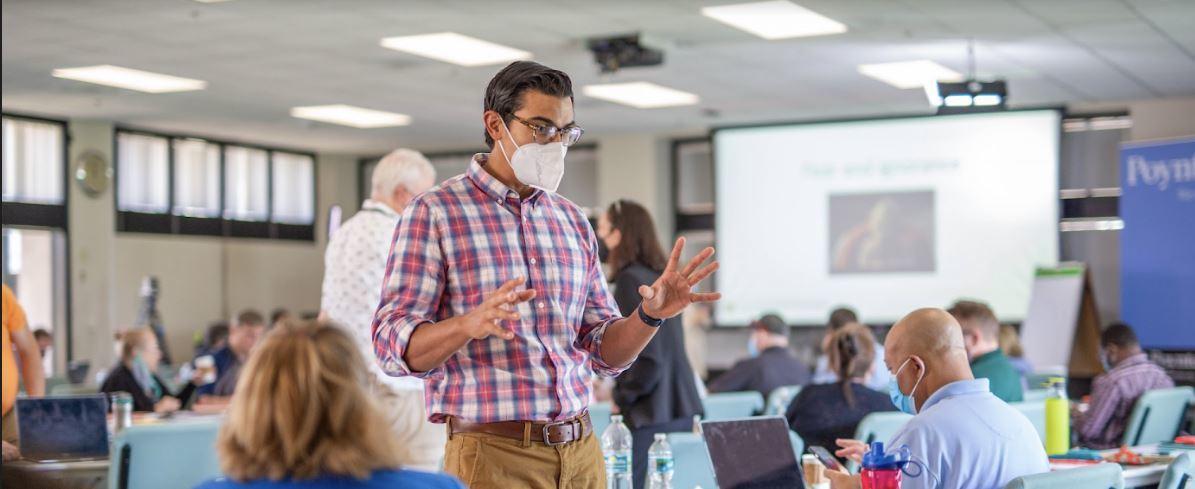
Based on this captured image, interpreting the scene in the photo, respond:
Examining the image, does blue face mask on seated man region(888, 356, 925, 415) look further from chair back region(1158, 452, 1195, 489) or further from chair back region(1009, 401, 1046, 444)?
chair back region(1009, 401, 1046, 444)

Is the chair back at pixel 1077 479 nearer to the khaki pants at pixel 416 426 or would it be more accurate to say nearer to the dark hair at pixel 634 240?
the dark hair at pixel 634 240

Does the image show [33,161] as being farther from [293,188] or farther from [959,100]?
[959,100]

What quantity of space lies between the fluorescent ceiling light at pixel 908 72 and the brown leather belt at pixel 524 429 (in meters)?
9.27

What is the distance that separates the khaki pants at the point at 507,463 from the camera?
2395 mm

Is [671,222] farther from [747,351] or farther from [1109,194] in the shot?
[1109,194]

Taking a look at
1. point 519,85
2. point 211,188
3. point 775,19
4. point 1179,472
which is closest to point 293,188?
point 211,188

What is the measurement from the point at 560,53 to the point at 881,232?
534 centimetres

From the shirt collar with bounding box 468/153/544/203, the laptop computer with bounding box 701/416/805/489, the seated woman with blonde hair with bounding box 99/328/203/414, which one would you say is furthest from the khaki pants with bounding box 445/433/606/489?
the seated woman with blonde hair with bounding box 99/328/203/414

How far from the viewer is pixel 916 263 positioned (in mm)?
14414

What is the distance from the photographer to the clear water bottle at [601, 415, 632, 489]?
3.71 m

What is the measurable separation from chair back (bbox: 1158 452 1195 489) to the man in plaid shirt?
161 cm

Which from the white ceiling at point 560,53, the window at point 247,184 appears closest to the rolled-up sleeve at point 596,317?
the white ceiling at point 560,53

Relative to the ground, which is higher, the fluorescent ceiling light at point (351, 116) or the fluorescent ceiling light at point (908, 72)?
the fluorescent ceiling light at point (908, 72)

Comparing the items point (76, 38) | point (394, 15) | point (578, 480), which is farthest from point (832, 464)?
point (76, 38)
